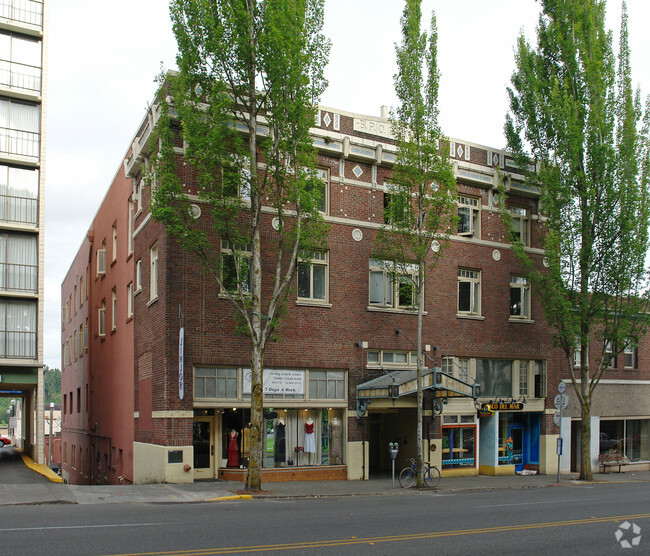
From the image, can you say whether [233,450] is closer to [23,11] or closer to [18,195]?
[18,195]

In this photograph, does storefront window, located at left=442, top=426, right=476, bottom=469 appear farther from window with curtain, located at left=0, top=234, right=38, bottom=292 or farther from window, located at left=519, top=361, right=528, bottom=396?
window with curtain, located at left=0, top=234, right=38, bottom=292

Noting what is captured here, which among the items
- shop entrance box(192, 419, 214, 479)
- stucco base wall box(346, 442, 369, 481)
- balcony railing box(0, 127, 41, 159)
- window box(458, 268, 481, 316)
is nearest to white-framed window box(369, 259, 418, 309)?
window box(458, 268, 481, 316)

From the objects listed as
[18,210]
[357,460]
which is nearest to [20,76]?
[18,210]

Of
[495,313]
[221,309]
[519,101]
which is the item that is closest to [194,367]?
[221,309]

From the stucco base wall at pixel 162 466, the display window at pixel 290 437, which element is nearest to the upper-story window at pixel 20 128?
the stucco base wall at pixel 162 466

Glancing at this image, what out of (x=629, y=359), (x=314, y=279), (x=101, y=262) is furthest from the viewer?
(x=629, y=359)

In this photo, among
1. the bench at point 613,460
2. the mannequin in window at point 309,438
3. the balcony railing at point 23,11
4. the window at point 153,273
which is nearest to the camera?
the window at point 153,273

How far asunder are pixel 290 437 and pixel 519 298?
1175 centimetres

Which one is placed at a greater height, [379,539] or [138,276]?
[138,276]

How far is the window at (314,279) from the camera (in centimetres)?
2469

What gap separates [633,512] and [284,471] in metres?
11.1

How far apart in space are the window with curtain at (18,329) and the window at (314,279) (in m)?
15.1

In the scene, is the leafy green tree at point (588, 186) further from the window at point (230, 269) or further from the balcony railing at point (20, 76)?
the balcony railing at point (20, 76)

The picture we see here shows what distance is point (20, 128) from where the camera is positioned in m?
33.5
